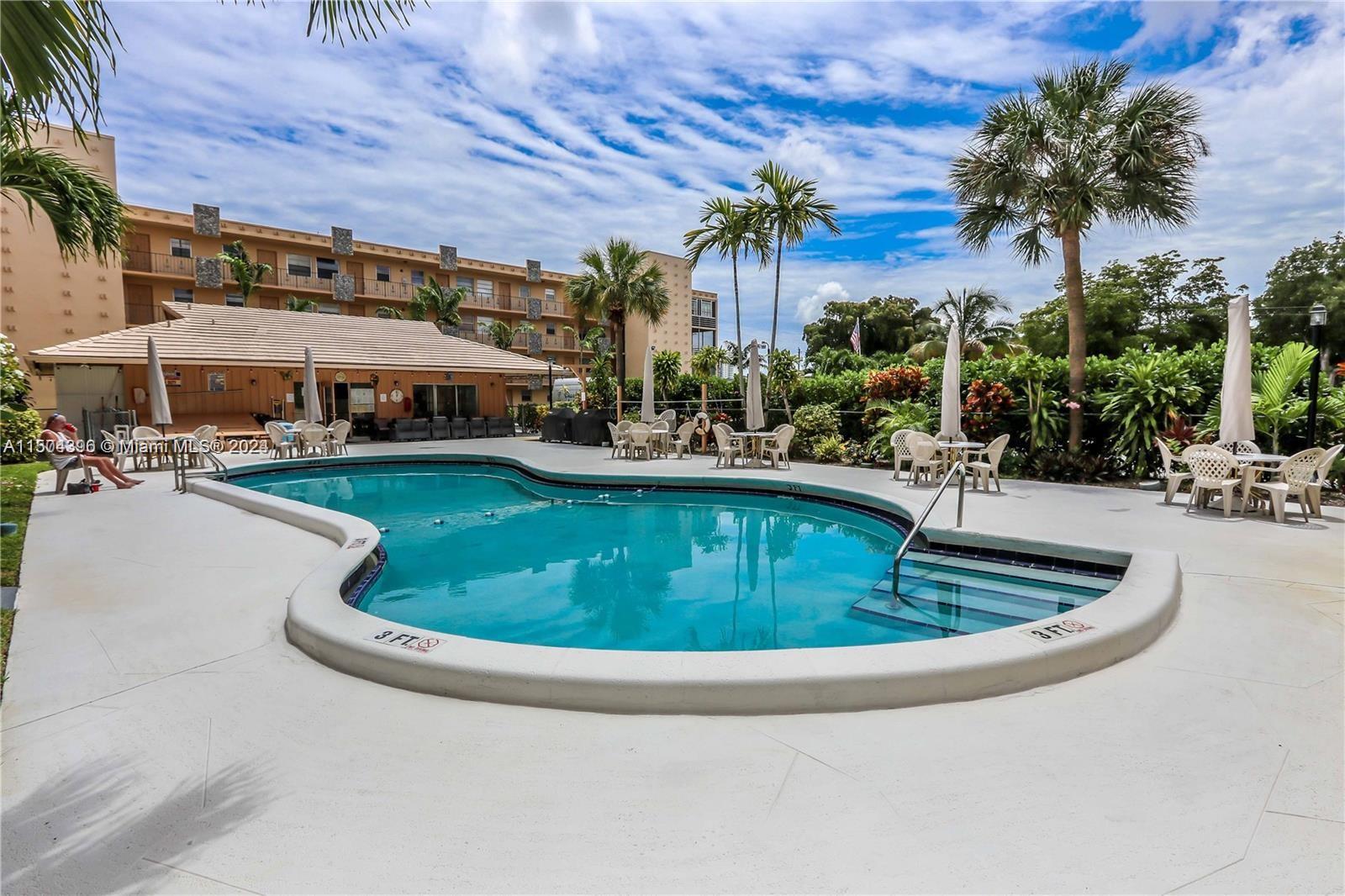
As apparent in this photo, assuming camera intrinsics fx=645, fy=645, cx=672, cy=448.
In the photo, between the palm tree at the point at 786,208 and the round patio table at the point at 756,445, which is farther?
the palm tree at the point at 786,208

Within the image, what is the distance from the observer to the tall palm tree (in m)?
15.1

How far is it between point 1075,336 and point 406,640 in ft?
35.8

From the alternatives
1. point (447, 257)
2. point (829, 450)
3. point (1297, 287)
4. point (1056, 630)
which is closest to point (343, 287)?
point (447, 257)

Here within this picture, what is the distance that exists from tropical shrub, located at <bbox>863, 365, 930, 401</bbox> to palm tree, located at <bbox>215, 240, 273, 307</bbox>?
2992 centimetres

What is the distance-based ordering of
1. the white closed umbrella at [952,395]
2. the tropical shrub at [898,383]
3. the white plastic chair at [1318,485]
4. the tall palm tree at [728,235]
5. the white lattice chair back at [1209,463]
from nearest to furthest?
the white plastic chair at [1318,485] → the white lattice chair back at [1209,463] → the white closed umbrella at [952,395] → the tropical shrub at [898,383] → the tall palm tree at [728,235]

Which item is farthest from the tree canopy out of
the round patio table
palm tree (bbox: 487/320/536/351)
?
palm tree (bbox: 487/320/536/351)

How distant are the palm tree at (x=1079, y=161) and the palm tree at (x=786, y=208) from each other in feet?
13.0

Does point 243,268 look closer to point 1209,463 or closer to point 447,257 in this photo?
point 447,257

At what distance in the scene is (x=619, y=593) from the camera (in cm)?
604

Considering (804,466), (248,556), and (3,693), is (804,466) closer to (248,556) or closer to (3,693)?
(248,556)

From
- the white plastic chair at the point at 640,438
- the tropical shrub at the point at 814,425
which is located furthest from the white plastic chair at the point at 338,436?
the tropical shrub at the point at 814,425

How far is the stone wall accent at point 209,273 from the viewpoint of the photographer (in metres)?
30.2

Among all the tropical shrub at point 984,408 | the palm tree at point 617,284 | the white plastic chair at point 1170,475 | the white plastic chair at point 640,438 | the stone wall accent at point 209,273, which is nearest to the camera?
the white plastic chair at point 1170,475

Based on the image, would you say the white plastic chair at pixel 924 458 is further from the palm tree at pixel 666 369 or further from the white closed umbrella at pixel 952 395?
the palm tree at pixel 666 369
